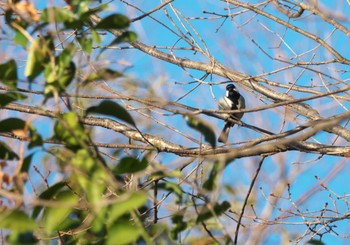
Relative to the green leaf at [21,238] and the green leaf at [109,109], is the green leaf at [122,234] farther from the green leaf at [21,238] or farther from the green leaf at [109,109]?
the green leaf at [109,109]

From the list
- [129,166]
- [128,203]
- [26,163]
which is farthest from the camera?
[129,166]

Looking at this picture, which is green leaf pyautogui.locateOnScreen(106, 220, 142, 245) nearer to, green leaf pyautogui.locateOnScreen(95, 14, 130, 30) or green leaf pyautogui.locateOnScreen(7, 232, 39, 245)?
green leaf pyautogui.locateOnScreen(7, 232, 39, 245)

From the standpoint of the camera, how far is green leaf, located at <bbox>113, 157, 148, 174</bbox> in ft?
4.21

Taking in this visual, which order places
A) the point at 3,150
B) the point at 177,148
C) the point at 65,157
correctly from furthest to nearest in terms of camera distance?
the point at 177,148
the point at 3,150
the point at 65,157

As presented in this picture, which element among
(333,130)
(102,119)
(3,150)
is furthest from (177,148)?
(3,150)

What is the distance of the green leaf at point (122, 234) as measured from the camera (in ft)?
3.34

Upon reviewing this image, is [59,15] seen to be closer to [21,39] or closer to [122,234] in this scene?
[21,39]

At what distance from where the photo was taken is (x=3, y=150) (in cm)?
136

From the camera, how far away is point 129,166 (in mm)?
1292

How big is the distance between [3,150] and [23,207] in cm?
30

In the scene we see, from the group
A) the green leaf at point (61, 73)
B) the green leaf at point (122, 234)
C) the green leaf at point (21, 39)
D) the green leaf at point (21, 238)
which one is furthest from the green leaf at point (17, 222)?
the green leaf at point (21, 39)

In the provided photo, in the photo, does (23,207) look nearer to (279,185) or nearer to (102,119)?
(102,119)

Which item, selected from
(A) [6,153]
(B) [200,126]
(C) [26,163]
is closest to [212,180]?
(B) [200,126]

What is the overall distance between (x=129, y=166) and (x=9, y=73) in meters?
0.29
